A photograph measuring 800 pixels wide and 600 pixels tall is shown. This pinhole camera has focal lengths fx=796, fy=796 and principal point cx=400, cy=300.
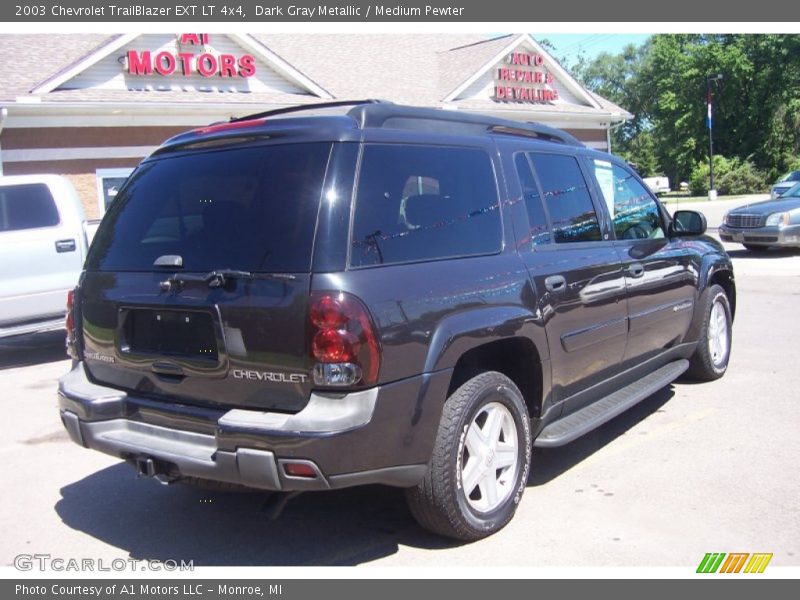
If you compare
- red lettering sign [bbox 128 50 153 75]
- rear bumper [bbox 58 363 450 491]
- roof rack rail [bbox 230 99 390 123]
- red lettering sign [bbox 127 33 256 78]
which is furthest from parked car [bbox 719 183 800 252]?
rear bumper [bbox 58 363 450 491]

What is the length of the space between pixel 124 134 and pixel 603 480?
13.8 m

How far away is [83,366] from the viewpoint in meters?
4.13

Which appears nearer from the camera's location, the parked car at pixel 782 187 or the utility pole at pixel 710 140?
the parked car at pixel 782 187

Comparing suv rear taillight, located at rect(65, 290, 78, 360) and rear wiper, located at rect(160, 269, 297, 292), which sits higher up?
rear wiper, located at rect(160, 269, 297, 292)

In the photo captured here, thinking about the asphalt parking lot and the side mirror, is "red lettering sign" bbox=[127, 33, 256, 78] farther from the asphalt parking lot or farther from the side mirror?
the side mirror

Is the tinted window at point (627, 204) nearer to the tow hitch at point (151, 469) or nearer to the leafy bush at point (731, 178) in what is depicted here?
the tow hitch at point (151, 469)

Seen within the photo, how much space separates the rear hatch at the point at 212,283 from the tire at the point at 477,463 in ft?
2.53

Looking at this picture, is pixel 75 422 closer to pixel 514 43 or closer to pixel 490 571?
pixel 490 571

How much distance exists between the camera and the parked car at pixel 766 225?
1532 centimetres

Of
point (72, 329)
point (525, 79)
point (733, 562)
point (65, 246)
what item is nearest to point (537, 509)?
point (733, 562)

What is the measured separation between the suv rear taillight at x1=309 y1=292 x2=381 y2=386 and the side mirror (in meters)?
3.59

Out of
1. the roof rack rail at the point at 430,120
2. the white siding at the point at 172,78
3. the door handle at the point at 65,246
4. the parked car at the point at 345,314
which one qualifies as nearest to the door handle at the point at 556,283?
the parked car at the point at 345,314

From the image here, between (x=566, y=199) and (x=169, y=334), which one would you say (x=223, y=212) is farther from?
(x=566, y=199)

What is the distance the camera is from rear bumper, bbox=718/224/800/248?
50.2ft
